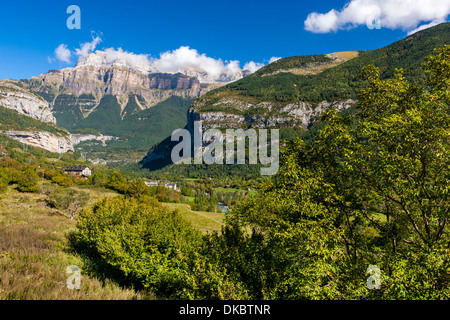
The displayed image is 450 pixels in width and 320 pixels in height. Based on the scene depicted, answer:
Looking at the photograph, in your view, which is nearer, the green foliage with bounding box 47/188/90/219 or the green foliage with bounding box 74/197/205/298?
the green foliage with bounding box 74/197/205/298

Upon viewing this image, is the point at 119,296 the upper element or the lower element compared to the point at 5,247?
lower

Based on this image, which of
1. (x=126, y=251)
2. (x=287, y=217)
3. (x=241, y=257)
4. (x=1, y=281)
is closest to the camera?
(x=1, y=281)

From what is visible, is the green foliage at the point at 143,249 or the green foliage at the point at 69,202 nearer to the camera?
the green foliage at the point at 143,249

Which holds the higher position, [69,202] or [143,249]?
[143,249]

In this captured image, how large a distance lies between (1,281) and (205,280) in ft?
A: 24.2

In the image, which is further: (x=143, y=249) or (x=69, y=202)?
(x=69, y=202)

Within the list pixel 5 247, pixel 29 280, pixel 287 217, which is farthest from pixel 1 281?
pixel 287 217

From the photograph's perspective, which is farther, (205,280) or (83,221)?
(83,221)
